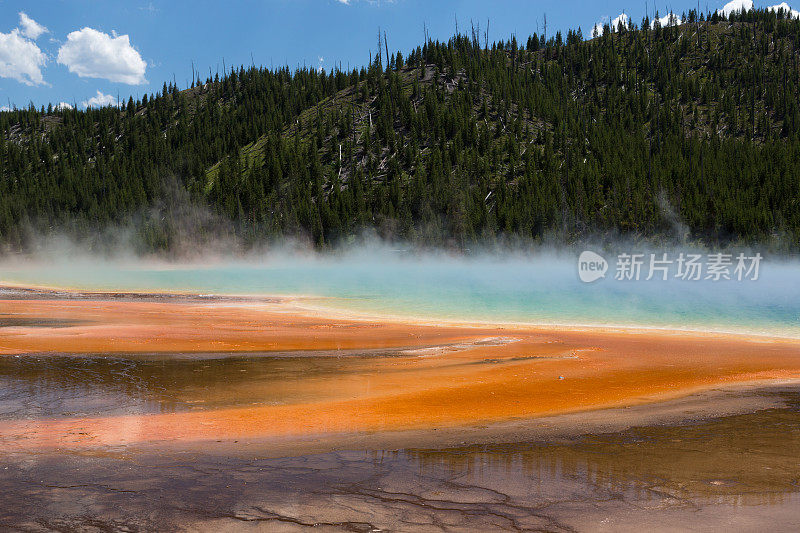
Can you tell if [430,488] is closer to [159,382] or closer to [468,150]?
[159,382]

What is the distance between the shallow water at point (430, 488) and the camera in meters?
5.32

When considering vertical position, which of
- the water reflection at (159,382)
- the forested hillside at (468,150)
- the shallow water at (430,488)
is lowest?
the shallow water at (430,488)

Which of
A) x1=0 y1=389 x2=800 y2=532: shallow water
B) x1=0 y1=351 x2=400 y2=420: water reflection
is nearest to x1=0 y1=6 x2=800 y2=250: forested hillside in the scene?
x1=0 y1=351 x2=400 y2=420: water reflection

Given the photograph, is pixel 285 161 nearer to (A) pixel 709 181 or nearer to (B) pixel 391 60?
(B) pixel 391 60

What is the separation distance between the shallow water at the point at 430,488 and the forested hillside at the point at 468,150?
91184 millimetres

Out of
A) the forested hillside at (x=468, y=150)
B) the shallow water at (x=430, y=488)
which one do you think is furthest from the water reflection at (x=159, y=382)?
the forested hillside at (x=468, y=150)

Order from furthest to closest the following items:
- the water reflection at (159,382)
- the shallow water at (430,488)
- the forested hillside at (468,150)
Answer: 1. the forested hillside at (468,150)
2. the water reflection at (159,382)
3. the shallow water at (430,488)

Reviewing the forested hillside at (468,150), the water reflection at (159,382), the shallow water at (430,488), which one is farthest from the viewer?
the forested hillside at (468,150)

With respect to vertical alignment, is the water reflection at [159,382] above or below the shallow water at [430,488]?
above

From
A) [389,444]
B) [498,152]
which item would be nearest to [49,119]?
[498,152]

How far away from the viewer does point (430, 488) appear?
20.0 ft

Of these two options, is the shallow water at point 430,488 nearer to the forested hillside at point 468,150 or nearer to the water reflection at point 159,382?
the water reflection at point 159,382

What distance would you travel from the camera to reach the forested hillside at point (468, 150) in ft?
323

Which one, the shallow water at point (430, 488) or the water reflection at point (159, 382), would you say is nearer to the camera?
the shallow water at point (430, 488)
